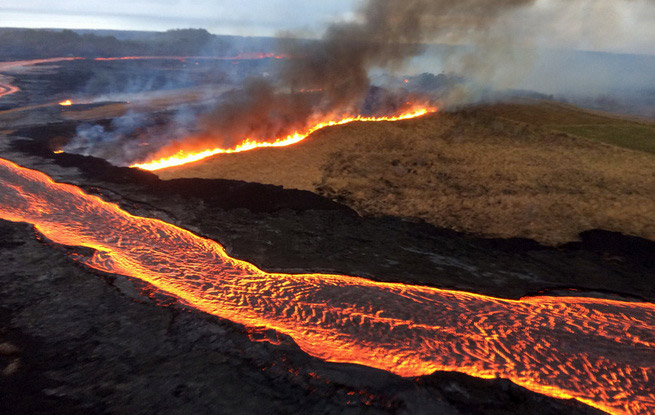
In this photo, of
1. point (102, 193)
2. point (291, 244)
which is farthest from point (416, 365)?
point (102, 193)

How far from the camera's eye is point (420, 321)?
865cm

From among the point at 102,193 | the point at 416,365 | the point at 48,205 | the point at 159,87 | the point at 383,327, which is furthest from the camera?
the point at 159,87

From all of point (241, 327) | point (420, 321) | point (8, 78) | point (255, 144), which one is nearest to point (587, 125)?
point (255, 144)

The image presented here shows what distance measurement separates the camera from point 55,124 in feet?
87.1

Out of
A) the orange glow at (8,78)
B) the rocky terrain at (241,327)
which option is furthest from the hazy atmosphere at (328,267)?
the orange glow at (8,78)

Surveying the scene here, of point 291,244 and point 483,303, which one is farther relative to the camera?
point 291,244

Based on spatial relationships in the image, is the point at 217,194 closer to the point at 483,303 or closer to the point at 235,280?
the point at 235,280

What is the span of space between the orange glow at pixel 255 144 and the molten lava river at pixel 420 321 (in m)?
7.52

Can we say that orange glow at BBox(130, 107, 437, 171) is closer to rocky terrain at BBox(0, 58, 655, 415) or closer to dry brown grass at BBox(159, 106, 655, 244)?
dry brown grass at BBox(159, 106, 655, 244)

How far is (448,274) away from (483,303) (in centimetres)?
133

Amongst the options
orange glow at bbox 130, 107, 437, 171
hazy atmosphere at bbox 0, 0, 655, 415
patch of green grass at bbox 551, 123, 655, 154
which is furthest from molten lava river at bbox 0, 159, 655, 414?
patch of green grass at bbox 551, 123, 655, 154

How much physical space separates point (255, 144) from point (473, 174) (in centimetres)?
1097

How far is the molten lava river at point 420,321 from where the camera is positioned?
7.41m

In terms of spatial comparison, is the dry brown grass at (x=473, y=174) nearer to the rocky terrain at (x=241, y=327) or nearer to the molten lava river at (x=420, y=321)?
the rocky terrain at (x=241, y=327)
